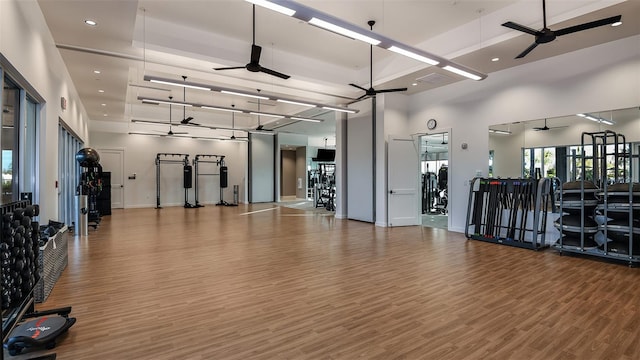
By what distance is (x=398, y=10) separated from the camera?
17.3ft

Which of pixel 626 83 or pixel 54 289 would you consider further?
pixel 626 83

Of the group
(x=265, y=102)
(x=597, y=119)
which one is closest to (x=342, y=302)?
(x=597, y=119)

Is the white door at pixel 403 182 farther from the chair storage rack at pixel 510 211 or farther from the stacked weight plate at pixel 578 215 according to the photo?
the stacked weight plate at pixel 578 215

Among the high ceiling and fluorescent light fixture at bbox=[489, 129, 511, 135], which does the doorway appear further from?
the high ceiling

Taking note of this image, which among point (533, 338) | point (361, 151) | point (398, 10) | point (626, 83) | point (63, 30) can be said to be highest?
point (398, 10)

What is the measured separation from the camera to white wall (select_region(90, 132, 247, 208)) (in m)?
12.4

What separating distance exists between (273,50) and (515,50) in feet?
14.9

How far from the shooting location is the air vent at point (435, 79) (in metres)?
6.68

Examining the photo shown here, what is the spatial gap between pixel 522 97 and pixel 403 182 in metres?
3.07

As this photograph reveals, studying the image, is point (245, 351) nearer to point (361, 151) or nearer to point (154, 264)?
point (154, 264)

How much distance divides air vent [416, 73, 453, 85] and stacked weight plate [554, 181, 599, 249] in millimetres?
3031

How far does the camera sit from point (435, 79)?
22.7ft

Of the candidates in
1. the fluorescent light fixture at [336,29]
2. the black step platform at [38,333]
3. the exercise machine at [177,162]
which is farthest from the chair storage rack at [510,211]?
the exercise machine at [177,162]

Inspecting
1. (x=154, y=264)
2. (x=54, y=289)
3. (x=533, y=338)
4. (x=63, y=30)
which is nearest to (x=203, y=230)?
(x=154, y=264)
